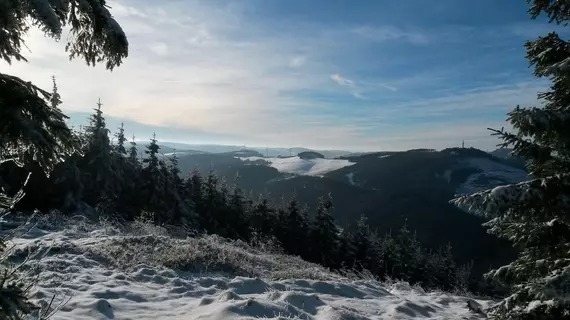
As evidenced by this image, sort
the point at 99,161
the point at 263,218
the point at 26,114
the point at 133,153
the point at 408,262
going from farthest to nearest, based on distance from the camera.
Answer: the point at 263,218 < the point at 408,262 < the point at 133,153 < the point at 99,161 < the point at 26,114

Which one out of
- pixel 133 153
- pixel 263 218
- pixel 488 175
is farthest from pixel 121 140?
pixel 488 175

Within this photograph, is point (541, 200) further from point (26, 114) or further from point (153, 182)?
point (153, 182)

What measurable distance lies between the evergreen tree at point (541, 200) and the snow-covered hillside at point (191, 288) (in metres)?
2.90

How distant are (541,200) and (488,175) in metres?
171

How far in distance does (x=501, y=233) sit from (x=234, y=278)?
20.0 feet

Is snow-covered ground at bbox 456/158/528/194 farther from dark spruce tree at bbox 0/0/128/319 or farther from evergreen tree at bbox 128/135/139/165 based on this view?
dark spruce tree at bbox 0/0/128/319

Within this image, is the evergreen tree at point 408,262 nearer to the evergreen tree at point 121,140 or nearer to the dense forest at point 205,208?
the dense forest at point 205,208

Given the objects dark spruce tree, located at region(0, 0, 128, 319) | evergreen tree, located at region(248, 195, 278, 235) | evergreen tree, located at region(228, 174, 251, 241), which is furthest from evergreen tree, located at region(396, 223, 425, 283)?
dark spruce tree, located at region(0, 0, 128, 319)

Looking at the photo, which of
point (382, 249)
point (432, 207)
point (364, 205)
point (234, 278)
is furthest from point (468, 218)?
point (234, 278)

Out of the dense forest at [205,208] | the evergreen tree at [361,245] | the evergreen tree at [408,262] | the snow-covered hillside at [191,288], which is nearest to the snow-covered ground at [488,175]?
the evergreen tree at [408,262]

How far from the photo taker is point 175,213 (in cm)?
3697

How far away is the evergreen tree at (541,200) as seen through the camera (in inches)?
216

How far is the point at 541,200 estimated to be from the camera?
5711mm

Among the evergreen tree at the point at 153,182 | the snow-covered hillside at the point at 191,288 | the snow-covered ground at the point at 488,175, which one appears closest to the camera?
the snow-covered hillside at the point at 191,288
